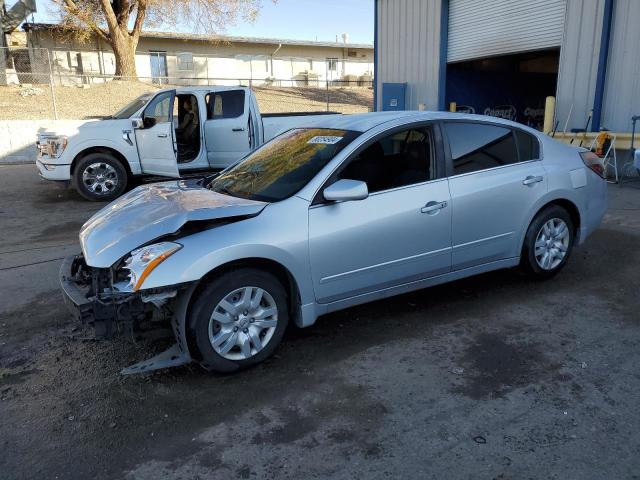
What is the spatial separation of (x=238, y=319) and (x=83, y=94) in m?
22.4

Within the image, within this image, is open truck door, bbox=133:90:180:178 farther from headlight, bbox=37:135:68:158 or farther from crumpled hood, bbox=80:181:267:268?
crumpled hood, bbox=80:181:267:268

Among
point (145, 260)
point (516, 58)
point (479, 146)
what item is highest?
point (516, 58)

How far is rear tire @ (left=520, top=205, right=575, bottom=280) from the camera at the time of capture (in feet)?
15.9

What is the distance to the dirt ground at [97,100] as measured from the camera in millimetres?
20047

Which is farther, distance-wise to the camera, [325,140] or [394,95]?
[394,95]

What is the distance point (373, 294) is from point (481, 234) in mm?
1131

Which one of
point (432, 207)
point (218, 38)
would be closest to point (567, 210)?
point (432, 207)

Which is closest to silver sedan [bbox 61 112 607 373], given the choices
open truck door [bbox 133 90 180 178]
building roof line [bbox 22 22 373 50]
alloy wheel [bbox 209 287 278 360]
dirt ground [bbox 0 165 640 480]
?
alloy wheel [bbox 209 287 278 360]

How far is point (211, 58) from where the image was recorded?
3475 centimetres

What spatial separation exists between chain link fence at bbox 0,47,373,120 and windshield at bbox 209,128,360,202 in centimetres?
1193

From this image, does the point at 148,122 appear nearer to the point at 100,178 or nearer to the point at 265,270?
the point at 100,178

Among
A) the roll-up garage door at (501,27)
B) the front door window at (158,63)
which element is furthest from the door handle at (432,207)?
the front door window at (158,63)

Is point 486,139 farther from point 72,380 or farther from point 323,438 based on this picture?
point 72,380

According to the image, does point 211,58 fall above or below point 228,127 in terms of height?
above
